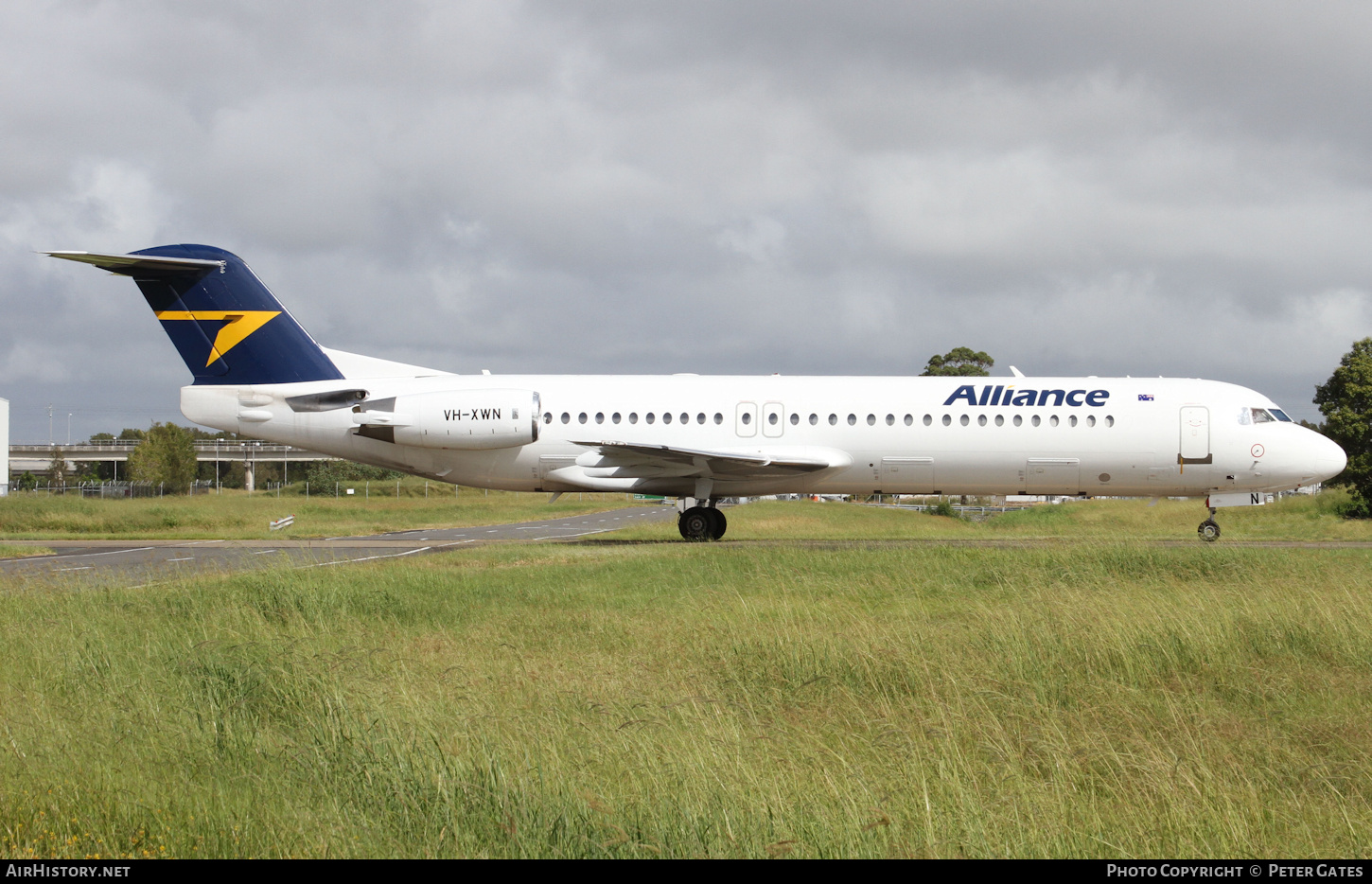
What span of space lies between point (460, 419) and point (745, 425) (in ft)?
18.8

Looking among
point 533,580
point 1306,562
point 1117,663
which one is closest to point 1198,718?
point 1117,663

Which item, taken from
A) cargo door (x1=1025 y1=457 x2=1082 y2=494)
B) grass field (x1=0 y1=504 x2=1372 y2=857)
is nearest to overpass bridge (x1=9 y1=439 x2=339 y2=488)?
cargo door (x1=1025 y1=457 x2=1082 y2=494)

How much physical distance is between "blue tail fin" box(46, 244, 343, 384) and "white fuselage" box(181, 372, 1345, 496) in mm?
401

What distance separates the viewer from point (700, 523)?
2180 centimetres

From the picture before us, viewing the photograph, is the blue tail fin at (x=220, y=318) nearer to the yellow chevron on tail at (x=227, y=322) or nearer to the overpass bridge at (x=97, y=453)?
the yellow chevron on tail at (x=227, y=322)

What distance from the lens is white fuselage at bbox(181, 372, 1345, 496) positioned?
21078mm

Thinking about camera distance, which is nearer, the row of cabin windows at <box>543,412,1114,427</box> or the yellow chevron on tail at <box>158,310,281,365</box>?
the row of cabin windows at <box>543,412,1114,427</box>

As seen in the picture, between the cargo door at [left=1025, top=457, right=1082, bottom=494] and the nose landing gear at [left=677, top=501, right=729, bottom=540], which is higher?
the cargo door at [left=1025, top=457, right=1082, bottom=494]

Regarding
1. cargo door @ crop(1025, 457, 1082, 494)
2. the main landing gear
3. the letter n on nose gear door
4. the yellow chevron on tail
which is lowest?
the main landing gear

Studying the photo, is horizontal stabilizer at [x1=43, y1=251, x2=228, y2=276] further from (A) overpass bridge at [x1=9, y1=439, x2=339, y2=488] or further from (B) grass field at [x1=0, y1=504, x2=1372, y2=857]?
(A) overpass bridge at [x1=9, y1=439, x2=339, y2=488]

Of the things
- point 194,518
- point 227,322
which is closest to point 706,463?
point 227,322

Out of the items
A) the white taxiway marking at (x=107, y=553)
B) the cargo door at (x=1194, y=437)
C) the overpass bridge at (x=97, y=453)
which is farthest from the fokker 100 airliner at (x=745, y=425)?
the overpass bridge at (x=97, y=453)

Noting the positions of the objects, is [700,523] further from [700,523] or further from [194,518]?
[194,518]
